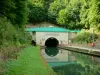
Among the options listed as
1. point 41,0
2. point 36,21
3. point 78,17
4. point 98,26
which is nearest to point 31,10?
point 36,21

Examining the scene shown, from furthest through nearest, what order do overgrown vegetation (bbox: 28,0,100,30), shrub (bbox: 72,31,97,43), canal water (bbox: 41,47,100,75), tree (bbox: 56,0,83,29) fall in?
tree (bbox: 56,0,83,29), overgrown vegetation (bbox: 28,0,100,30), shrub (bbox: 72,31,97,43), canal water (bbox: 41,47,100,75)

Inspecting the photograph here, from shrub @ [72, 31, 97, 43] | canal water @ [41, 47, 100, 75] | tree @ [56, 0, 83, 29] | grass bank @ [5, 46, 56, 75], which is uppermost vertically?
tree @ [56, 0, 83, 29]

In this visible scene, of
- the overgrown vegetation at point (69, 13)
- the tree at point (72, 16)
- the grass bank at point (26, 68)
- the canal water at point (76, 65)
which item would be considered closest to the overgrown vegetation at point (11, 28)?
the grass bank at point (26, 68)

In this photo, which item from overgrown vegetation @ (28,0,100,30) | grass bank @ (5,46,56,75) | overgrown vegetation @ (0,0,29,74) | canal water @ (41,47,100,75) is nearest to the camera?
grass bank @ (5,46,56,75)

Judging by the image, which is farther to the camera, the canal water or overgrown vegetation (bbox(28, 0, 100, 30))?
overgrown vegetation (bbox(28, 0, 100, 30))

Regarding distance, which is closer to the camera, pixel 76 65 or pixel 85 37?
pixel 76 65

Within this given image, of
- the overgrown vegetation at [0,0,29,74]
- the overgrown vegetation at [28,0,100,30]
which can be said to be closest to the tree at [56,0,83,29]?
the overgrown vegetation at [28,0,100,30]

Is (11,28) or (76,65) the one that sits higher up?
(11,28)

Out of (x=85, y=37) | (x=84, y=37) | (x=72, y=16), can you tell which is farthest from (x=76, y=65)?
(x=72, y=16)

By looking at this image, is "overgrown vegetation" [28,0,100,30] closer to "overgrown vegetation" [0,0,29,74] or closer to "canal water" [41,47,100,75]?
"overgrown vegetation" [0,0,29,74]

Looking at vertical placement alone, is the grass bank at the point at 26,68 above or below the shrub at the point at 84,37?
below

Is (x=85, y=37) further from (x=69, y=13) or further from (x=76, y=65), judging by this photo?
(x=76, y=65)

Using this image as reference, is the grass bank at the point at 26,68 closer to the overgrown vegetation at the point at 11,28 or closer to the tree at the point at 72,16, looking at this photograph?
the overgrown vegetation at the point at 11,28

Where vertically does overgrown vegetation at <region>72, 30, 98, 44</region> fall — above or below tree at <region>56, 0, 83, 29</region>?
below
